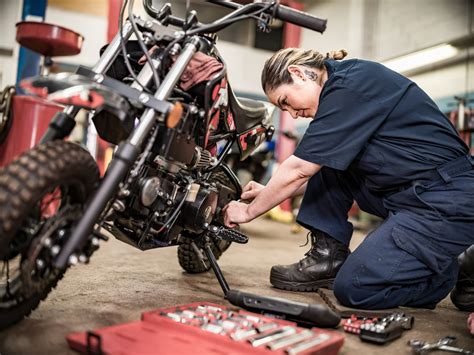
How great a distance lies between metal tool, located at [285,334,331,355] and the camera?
36.5 inches

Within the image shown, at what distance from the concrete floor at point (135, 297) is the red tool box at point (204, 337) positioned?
0.11 m

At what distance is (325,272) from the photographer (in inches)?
72.0

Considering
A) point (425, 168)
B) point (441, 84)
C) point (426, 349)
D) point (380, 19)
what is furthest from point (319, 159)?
point (380, 19)

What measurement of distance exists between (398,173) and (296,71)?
0.49 m

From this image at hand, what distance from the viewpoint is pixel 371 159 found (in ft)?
5.29

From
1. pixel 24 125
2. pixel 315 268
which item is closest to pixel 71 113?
pixel 315 268

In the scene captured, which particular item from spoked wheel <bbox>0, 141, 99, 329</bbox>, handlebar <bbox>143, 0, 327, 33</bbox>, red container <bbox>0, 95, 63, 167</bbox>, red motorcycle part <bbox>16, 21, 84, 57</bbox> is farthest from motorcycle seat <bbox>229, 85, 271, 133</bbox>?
red motorcycle part <bbox>16, 21, 84, 57</bbox>

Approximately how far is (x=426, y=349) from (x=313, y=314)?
0.90ft

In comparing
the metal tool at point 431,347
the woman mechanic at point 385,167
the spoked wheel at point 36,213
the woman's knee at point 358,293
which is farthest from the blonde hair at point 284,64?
the metal tool at point 431,347

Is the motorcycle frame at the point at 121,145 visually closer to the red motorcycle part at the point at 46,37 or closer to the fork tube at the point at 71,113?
the fork tube at the point at 71,113

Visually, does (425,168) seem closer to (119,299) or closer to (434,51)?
(119,299)

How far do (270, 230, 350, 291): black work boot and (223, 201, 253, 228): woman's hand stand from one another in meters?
0.30

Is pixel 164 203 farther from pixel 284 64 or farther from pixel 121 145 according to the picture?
pixel 284 64

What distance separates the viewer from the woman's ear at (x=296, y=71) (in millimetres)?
1648
